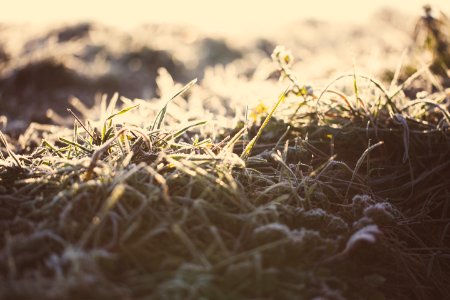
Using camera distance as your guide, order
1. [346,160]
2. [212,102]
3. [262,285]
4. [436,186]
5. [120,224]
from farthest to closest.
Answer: [212,102] → [346,160] → [436,186] → [120,224] → [262,285]

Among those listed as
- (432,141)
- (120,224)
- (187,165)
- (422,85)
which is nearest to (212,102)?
(422,85)

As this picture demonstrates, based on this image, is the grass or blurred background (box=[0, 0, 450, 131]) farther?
blurred background (box=[0, 0, 450, 131])

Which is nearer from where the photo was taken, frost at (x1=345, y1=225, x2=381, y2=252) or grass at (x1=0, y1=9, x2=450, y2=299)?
grass at (x1=0, y1=9, x2=450, y2=299)

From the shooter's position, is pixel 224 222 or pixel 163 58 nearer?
pixel 224 222

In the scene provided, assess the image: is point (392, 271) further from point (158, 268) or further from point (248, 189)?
point (158, 268)

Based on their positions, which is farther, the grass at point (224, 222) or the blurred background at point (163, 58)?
the blurred background at point (163, 58)

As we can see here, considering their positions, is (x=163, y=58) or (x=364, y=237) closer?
(x=364, y=237)

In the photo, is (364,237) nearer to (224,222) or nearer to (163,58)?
(224,222)

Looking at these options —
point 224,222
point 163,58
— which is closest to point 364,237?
point 224,222
